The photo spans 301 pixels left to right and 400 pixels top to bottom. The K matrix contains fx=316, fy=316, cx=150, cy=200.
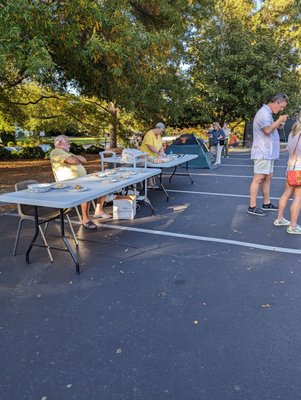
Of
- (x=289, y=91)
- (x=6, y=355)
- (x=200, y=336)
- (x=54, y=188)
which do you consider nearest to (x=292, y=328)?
(x=200, y=336)

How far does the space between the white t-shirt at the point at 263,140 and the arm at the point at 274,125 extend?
5 centimetres

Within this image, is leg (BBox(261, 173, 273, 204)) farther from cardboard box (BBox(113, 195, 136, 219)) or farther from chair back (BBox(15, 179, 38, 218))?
chair back (BBox(15, 179, 38, 218))

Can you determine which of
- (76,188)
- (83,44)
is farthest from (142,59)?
(76,188)

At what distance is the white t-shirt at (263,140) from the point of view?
4.63 meters

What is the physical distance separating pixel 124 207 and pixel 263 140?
92.5 inches

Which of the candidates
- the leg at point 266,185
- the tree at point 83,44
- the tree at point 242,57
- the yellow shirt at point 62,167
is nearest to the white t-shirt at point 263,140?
the leg at point 266,185

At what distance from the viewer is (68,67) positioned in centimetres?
648

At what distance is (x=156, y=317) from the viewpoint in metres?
2.45

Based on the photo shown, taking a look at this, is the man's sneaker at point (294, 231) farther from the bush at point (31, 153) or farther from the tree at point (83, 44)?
the bush at point (31, 153)

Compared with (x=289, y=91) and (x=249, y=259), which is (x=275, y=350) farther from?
(x=289, y=91)

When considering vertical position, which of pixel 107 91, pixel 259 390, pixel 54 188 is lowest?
pixel 259 390

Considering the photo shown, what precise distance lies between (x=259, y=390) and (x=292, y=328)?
2.27 feet

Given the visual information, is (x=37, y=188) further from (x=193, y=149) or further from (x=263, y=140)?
(x=193, y=149)

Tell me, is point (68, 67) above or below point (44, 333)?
above
